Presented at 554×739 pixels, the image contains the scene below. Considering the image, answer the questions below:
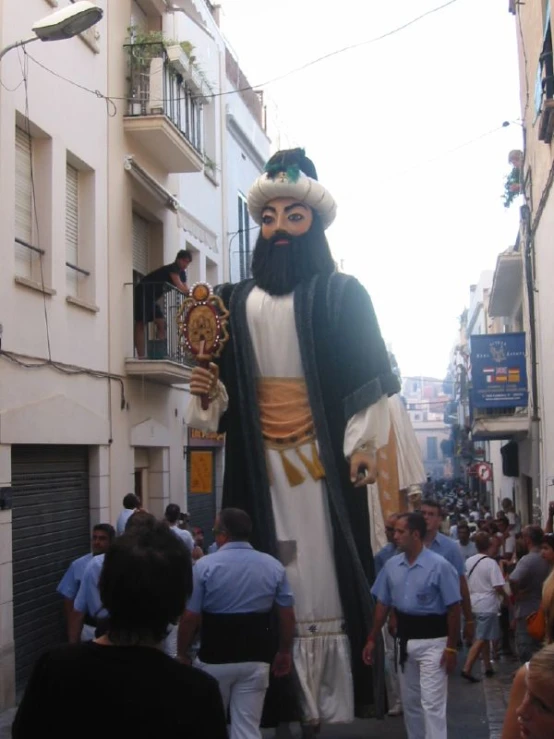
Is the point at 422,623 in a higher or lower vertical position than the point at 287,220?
lower

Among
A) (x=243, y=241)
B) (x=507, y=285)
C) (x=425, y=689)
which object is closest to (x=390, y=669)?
(x=425, y=689)

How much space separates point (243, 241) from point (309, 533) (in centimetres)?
1766

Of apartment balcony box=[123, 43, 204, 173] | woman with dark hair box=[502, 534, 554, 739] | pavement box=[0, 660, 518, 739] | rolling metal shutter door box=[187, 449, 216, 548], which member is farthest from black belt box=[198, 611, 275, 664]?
rolling metal shutter door box=[187, 449, 216, 548]

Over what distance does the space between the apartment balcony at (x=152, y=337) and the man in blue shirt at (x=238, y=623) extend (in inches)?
352

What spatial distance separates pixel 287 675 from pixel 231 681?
0.45 metres

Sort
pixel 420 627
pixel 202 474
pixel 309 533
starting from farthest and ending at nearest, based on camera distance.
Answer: pixel 202 474 < pixel 420 627 < pixel 309 533

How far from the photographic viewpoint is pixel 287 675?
232 inches

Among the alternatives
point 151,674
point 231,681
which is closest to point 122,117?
point 231,681

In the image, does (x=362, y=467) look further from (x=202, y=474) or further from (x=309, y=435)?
(x=202, y=474)

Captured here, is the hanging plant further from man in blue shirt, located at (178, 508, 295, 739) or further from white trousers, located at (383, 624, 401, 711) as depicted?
man in blue shirt, located at (178, 508, 295, 739)

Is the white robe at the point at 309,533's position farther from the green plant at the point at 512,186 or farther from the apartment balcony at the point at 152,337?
the green plant at the point at 512,186

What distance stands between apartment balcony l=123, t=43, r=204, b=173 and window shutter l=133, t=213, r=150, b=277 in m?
0.94

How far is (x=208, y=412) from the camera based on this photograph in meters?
6.23

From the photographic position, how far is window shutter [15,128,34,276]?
11.0m
